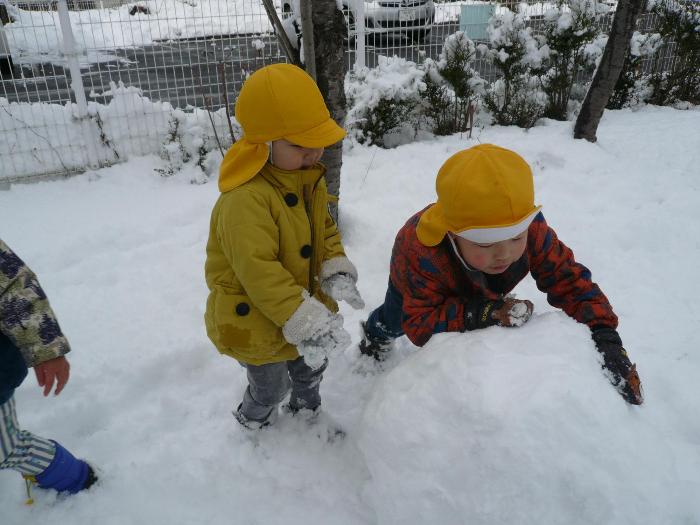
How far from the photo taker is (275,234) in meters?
1.71

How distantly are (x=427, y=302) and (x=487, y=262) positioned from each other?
0.28 m

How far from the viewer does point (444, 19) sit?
6.68 m

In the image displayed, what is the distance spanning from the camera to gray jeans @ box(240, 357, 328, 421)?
6.54 ft

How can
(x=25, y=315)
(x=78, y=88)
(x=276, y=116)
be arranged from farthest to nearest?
(x=78, y=88)
(x=276, y=116)
(x=25, y=315)

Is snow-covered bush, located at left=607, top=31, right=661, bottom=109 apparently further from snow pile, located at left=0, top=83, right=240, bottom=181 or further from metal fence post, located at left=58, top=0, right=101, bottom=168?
metal fence post, located at left=58, top=0, right=101, bottom=168

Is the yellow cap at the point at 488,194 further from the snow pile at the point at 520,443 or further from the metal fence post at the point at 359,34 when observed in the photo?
the metal fence post at the point at 359,34

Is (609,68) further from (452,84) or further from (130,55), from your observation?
(130,55)

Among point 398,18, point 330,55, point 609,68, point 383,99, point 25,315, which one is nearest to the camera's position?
point 25,315

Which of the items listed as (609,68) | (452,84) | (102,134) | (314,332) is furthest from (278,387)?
(609,68)

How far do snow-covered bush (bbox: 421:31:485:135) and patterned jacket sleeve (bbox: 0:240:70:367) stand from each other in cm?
504

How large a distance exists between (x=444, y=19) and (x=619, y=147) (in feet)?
9.12

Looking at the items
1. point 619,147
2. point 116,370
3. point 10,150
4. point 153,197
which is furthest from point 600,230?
point 10,150

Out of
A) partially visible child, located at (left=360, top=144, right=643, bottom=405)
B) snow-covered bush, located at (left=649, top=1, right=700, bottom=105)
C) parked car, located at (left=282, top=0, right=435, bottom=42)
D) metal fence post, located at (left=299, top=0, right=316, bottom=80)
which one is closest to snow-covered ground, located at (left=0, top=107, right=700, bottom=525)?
partially visible child, located at (left=360, top=144, right=643, bottom=405)

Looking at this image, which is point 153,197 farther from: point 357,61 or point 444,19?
point 444,19
